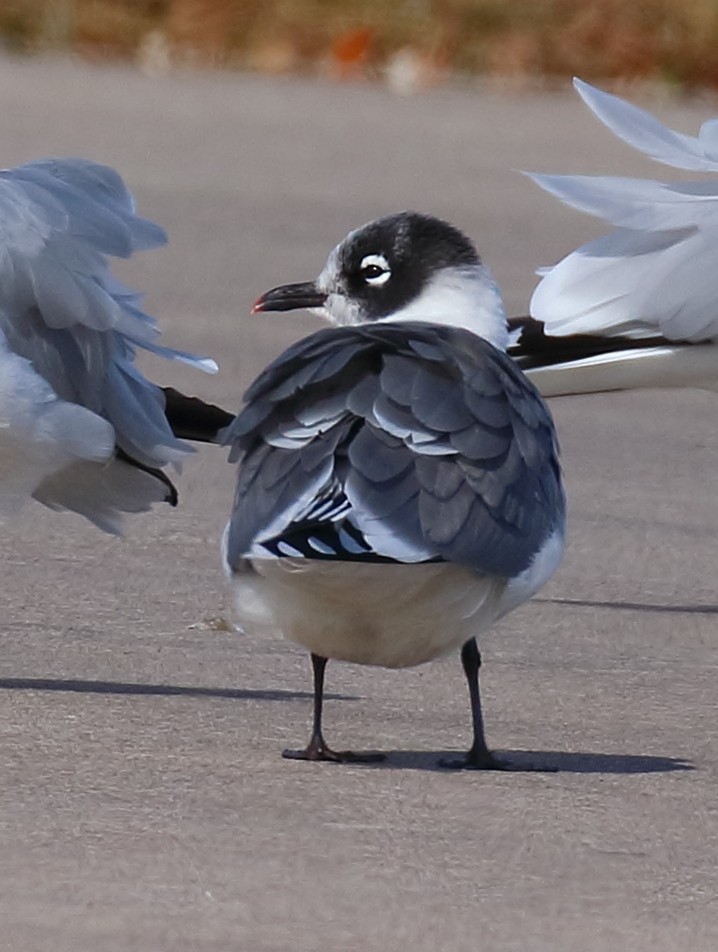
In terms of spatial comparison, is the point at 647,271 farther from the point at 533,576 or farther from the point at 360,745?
the point at 533,576

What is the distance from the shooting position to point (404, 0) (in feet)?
64.4

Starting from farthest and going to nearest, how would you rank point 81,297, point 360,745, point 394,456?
point 81,297 → point 360,745 → point 394,456

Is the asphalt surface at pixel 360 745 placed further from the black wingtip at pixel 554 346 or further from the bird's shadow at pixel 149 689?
the black wingtip at pixel 554 346

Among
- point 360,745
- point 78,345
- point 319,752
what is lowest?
point 360,745

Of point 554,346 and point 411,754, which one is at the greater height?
point 411,754

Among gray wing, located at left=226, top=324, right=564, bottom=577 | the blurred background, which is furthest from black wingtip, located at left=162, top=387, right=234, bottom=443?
the blurred background

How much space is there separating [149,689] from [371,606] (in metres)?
1.00

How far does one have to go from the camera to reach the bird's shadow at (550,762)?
15.7ft

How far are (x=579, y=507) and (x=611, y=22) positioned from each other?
39.0 feet

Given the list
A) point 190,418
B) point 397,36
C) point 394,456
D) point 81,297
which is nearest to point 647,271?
point 190,418

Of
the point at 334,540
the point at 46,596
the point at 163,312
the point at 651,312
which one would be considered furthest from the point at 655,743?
the point at 163,312

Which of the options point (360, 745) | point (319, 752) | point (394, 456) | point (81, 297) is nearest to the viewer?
point (394, 456)

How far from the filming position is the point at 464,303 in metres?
5.12

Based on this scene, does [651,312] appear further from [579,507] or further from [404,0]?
[404,0]
